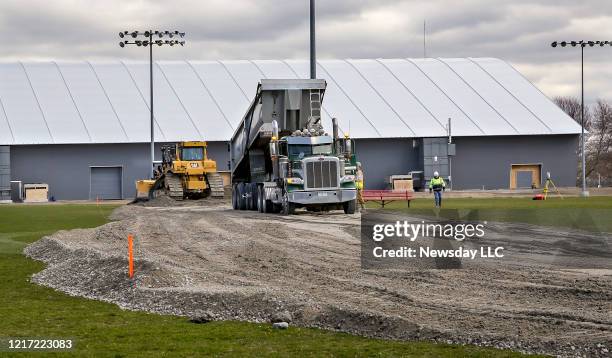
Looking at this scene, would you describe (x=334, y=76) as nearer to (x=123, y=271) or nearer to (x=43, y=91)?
(x=43, y=91)

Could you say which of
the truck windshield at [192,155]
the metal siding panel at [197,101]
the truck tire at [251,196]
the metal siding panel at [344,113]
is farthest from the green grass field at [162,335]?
the metal siding panel at [197,101]

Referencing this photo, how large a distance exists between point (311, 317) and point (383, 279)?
392 centimetres

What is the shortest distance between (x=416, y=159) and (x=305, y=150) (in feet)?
139

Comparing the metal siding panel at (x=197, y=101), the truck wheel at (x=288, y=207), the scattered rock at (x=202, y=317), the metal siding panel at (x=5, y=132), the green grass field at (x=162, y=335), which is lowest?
the green grass field at (x=162, y=335)

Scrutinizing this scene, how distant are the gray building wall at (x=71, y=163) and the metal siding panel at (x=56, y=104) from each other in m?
0.85

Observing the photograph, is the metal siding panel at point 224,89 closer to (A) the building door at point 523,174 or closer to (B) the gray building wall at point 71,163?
(B) the gray building wall at point 71,163

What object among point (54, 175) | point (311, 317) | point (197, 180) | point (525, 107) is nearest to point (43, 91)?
point (54, 175)

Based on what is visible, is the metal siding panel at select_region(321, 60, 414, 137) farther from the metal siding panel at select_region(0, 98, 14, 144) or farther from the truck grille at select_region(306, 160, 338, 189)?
the truck grille at select_region(306, 160, 338, 189)

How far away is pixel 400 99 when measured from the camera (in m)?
84.5

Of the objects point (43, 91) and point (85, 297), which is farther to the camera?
point (43, 91)

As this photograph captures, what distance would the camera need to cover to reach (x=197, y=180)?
59.8 m

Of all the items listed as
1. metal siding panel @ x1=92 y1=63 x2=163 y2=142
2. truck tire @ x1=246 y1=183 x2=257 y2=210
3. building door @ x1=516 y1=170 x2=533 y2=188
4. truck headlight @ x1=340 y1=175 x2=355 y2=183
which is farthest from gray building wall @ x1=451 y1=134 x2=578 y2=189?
truck headlight @ x1=340 y1=175 x2=355 y2=183

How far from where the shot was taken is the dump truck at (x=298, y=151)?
129 feet

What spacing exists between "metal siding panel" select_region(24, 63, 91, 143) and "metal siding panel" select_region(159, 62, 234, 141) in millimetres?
8593
